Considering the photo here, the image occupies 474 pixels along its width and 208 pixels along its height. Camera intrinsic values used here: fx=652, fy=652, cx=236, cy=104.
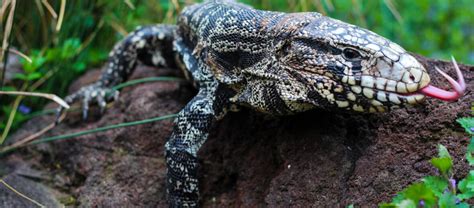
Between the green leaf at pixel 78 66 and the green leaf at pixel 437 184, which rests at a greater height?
the green leaf at pixel 437 184

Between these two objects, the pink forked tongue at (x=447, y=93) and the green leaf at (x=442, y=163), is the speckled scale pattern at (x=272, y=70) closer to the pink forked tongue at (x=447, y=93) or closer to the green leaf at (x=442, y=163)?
the pink forked tongue at (x=447, y=93)

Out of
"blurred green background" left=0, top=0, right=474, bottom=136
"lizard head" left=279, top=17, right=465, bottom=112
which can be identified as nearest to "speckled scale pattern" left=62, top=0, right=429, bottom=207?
"lizard head" left=279, top=17, right=465, bottom=112

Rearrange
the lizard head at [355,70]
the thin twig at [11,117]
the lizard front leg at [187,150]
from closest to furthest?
the lizard head at [355,70], the lizard front leg at [187,150], the thin twig at [11,117]

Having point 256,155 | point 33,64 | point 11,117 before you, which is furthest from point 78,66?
point 256,155

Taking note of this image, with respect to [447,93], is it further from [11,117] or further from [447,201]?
[11,117]

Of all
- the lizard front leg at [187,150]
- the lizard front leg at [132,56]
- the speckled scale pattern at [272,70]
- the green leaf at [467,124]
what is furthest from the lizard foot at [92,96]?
the green leaf at [467,124]

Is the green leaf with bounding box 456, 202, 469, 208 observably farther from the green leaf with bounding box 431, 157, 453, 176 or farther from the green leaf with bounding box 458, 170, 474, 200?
the green leaf with bounding box 431, 157, 453, 176

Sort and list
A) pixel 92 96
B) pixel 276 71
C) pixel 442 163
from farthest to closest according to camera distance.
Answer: pixel 92 96, pixel 276 71, pixel 442 163
